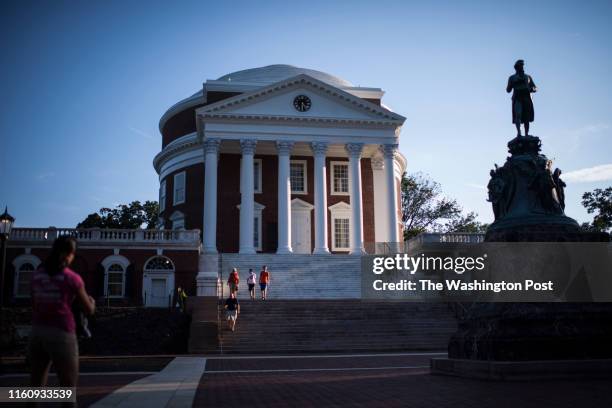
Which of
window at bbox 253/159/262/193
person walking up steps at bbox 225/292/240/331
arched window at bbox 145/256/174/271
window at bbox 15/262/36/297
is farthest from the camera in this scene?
window at bbox 253/159/262/193

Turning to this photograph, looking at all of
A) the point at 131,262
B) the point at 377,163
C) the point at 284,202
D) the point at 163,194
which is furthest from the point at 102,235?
the point at 377,163

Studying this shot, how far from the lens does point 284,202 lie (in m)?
40.8

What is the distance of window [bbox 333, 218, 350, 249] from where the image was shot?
4594 centimetres

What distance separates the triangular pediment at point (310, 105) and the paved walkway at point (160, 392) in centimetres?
2872

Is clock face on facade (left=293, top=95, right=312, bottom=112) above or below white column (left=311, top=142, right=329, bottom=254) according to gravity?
above

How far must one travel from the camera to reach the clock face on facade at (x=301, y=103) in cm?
4281

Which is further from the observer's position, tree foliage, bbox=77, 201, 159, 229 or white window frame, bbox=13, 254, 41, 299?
tree foliage, bbox=77, 201, 159, 229

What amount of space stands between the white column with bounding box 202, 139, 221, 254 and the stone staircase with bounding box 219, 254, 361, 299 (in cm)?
167

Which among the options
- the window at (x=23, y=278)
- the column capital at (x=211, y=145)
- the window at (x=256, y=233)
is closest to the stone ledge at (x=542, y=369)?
the window at (x=23, y=278)

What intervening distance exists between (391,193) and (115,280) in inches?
752

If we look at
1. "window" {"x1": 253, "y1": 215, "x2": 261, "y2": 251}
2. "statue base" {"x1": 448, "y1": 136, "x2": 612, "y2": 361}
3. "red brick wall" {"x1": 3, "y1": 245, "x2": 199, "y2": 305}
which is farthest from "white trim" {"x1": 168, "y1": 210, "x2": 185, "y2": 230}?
"statue base" {"x1": 448, "y1": 136, "x2": 612, "y2": 361}

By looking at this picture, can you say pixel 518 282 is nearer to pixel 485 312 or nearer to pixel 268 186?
pixel 485 312

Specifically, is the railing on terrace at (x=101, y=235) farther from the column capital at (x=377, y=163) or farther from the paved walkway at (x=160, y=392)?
the paved walkway at (x=160, y=392)

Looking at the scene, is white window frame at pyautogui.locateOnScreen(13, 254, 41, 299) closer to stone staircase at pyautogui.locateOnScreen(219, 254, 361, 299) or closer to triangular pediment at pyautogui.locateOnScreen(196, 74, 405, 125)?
stone staircase at pyautogui.locateOnScreen(219, 254, 361, 299)
